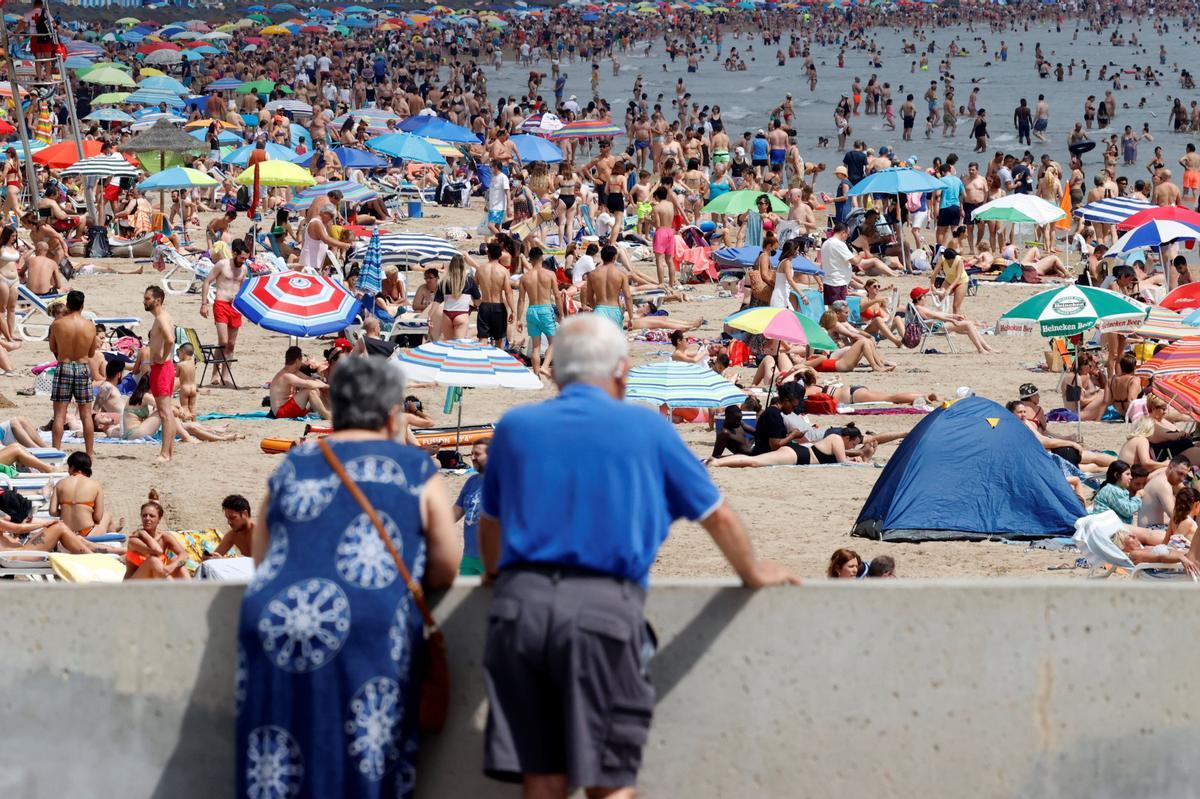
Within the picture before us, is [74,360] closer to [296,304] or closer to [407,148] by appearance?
[296,304]

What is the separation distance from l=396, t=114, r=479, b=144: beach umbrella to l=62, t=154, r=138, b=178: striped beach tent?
784 centimetres

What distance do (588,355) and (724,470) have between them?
27.8 feet

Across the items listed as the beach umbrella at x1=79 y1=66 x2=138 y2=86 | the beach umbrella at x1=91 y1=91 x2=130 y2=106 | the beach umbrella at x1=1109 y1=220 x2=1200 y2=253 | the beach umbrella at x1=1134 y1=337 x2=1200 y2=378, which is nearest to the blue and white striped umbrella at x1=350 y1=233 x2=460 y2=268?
the beach umbrella at x1=1109 y1=220 x2=1200 y2=253

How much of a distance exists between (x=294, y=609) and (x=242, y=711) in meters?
0.24

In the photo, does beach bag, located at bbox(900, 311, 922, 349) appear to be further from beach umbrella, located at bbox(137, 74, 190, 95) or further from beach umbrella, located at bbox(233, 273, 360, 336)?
beach umbrella, located at bbox(137, 74, 190, 95)

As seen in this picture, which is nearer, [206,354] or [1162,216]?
[206,354]

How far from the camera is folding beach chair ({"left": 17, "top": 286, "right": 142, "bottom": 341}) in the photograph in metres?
15.6

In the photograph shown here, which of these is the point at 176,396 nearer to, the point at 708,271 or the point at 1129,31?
the point at 708,271

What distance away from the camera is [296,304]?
13.4m

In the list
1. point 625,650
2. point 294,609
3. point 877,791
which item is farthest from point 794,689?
point 294,609

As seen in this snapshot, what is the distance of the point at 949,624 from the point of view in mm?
3436

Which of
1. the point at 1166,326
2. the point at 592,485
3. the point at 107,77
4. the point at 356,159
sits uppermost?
the point at 592,485

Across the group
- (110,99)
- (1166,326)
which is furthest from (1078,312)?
(110,99)

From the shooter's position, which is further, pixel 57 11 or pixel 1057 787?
pixel 57 11
